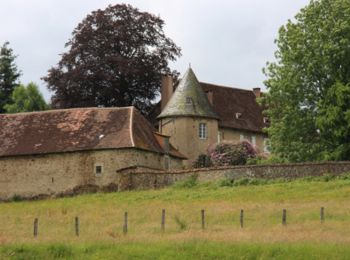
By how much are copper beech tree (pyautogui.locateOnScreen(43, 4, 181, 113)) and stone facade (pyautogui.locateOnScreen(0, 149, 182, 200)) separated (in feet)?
41.0

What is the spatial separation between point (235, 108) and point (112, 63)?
11.1m

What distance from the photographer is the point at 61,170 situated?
46.6 metres

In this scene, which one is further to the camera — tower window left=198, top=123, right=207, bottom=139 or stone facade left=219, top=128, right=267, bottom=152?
stone facade left=219, top=128, right=267, bottom=152

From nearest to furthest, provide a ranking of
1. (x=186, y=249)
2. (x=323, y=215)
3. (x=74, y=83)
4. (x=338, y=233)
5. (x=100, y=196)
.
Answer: (x=186, y=249), (x=338, y=233), (x=323, y=215), (x=100, y=196), (x=74, y=83)

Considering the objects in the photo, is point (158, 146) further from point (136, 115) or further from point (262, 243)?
point (262, 243)

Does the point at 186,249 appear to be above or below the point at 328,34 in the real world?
below

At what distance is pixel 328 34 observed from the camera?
144 feet

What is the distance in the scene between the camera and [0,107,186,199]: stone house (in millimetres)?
46188

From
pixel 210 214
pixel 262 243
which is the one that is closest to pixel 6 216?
pixel 210 214

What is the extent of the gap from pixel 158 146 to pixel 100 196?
774cm

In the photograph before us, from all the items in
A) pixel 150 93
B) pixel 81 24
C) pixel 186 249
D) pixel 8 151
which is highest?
pixel 81 24

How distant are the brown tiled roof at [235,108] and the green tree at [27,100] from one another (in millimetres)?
13155

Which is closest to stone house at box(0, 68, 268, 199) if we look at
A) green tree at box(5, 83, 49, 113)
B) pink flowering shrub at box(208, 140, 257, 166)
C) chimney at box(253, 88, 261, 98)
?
pink flowering shrub at box(208, 140, 257, 166)

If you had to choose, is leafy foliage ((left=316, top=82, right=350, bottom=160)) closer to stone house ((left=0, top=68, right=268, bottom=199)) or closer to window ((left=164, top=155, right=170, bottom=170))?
stone house ((left=0, top=68, right=268, bottom=199))
